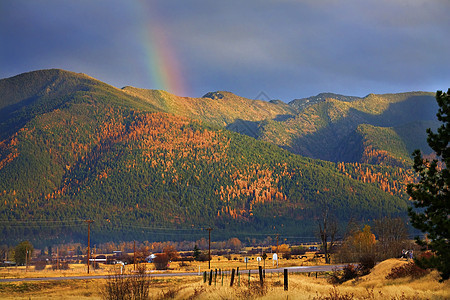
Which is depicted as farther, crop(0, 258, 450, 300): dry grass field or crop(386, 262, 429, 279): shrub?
crop(386, 262, 429, 279): shrub

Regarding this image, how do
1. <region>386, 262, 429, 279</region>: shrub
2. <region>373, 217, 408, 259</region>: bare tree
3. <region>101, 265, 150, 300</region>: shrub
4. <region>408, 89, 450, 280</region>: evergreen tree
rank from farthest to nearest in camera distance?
<region>373, 217, 408, 259</region>: bare tree < <region>386, 262, 429, 279</region>: shrub < <region>101, 265, 150, 300</region>: shrub < <region>408, 89, 450, 280</region>: evergreen tree

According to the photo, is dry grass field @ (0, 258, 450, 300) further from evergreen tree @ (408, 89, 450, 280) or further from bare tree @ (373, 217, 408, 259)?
bare tree @ (373, 217, 408, 259)

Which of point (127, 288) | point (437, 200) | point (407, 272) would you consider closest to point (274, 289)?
point (127, 288)

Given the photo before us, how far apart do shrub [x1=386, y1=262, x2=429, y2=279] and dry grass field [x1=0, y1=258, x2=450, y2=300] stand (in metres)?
0.87

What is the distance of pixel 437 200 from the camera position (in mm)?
28188

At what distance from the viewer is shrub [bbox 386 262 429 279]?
5580 cm

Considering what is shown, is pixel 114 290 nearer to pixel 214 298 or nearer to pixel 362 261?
pixel 214 298

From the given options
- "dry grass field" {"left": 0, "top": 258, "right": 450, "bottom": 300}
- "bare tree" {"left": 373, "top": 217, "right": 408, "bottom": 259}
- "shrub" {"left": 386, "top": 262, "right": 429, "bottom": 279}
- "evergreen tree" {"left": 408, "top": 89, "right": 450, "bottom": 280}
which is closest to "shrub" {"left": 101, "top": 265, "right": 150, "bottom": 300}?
"dry grass field" {"left": 0, "top": 258, "right": 450, "bottom": 300}

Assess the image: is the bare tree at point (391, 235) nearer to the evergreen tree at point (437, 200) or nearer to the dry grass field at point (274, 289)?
the dry grass field at point (274, 289)

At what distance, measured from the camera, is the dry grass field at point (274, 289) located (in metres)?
35.9

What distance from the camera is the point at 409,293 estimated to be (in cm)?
3666

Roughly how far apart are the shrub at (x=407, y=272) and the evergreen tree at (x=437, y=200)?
1088 inches

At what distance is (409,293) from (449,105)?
14.1 metres

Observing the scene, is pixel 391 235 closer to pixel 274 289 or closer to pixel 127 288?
pixel 274 289
